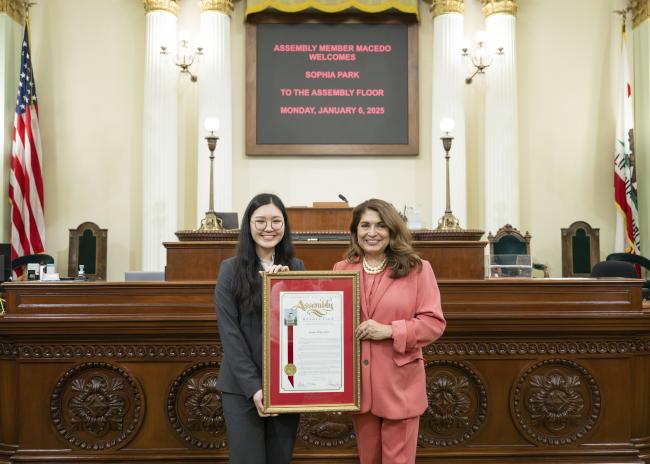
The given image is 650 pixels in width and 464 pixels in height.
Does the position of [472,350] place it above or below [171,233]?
below

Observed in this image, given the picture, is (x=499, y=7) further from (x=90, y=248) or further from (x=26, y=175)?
(x=26, y=175)

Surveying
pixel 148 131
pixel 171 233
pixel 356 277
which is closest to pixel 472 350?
pixel 356 277

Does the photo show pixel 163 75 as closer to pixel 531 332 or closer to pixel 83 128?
pixel 83 128

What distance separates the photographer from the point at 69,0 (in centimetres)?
929

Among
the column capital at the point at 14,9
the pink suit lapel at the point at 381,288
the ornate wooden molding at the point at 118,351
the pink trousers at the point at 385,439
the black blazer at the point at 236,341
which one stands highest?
the column capital at the point at 14,9

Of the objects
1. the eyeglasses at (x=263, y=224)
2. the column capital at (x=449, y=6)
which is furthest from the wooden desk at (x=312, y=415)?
the column capital at (x=449, y=6)

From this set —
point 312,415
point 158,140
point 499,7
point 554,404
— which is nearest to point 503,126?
point 499,7

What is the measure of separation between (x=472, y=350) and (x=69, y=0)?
884 cm

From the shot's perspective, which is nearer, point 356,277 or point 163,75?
point 356,277

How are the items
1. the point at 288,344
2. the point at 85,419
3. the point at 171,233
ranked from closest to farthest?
the point at 288,344 < the point at 85,419 < the point at 171,233

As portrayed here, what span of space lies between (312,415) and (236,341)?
1.62 meters

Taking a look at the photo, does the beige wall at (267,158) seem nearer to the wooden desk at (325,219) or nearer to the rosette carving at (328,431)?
the wooden desk at (325,219)

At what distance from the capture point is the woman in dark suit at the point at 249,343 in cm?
226

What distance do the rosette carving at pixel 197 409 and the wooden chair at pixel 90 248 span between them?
558 centimetres
